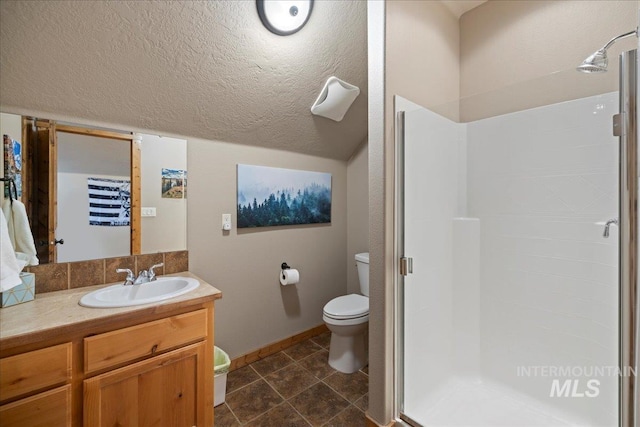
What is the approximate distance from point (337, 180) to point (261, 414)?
1.96m

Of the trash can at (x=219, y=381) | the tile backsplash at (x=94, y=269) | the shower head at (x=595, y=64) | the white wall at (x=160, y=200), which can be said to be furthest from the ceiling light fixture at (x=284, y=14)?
the trash can at (x=219, y=381)

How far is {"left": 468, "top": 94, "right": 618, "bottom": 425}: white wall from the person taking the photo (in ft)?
4.77

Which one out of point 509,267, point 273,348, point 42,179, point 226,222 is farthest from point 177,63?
point 509,267

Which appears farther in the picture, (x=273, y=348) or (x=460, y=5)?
(x=273, y=348)

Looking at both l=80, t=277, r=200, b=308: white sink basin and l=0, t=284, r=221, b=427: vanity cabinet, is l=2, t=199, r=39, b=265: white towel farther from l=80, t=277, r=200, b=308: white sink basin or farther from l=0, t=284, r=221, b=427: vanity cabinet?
l=0, t=284, r=221, b=427: vanity cabinet

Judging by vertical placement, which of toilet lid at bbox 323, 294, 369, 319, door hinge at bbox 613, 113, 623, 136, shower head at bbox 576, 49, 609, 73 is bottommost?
toilet lid at bbox 323, 294, 369, 319

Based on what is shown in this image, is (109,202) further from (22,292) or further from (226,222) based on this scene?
(226,222)

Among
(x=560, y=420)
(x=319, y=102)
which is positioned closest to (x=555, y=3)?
(x=319, y=102)

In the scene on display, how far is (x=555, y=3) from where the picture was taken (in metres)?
1.67

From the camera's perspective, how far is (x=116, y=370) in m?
1.21

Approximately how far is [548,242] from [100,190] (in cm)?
256

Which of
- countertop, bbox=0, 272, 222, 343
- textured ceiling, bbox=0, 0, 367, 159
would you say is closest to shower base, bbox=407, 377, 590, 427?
countertop, bbox=0, 272, 222, 343

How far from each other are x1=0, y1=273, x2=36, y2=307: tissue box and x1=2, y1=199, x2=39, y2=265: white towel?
0.13m

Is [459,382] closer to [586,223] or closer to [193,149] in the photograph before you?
[586,223]
